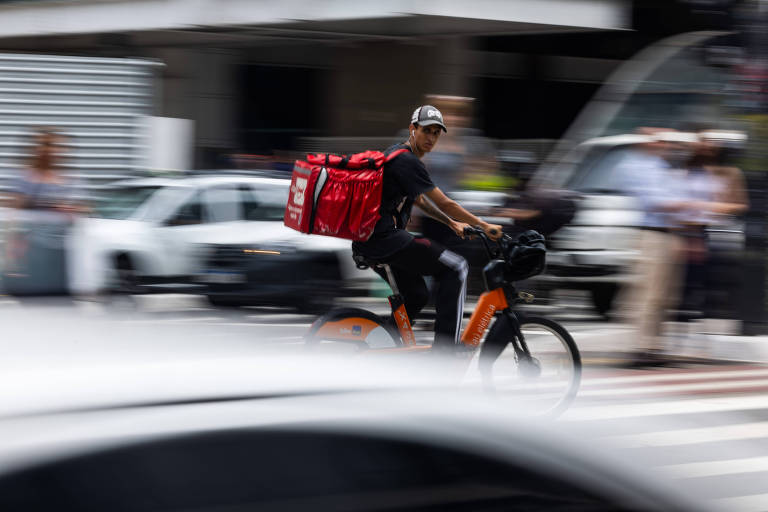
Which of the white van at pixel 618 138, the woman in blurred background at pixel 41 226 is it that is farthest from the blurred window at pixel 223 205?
the woman in blurred background at pixel 41 226

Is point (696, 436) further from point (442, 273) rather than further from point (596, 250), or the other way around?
point (596, 250)

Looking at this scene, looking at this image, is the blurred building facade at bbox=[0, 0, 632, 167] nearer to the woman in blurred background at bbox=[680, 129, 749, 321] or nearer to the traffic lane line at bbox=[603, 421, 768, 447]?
the woman in blurred background at bbox=[680, 129, 749, 321]

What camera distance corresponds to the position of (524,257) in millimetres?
6367

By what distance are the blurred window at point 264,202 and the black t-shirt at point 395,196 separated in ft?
16.6

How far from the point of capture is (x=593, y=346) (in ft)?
30.7

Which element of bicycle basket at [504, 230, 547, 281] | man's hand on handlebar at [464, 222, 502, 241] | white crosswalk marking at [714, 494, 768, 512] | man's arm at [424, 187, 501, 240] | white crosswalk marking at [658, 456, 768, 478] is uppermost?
man's arm at [424, 187, 501, 240]

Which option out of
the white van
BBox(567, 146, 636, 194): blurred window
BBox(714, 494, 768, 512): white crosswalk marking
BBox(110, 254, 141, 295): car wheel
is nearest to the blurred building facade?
the white van

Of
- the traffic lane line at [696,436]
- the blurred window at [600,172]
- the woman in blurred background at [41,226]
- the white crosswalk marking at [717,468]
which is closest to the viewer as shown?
the white crosswalk marking at [717,468]

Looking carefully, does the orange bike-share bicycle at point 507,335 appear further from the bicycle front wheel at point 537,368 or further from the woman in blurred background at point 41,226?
the woman in blurred background at point 41,226

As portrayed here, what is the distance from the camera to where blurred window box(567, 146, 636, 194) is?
36.7 feet

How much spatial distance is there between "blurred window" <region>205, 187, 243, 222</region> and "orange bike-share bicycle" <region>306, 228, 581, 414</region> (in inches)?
201

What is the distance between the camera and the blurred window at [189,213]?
11.4 meters

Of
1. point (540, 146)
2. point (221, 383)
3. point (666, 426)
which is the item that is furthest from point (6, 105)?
point (221, 383)

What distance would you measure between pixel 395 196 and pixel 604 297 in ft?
16.2
